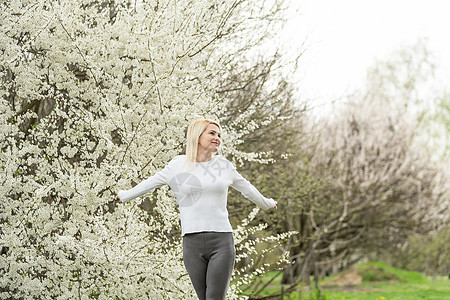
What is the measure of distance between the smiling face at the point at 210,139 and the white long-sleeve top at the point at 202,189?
0.08m

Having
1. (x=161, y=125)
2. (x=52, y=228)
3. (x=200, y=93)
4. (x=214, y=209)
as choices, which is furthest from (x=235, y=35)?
(x=214, y=209)

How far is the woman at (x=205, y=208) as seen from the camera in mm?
3254

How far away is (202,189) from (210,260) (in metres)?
0.42

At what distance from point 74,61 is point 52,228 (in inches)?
59.7

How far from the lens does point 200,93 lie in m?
5.07

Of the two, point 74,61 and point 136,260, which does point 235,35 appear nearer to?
point 74,61

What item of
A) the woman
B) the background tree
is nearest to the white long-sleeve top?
the woman

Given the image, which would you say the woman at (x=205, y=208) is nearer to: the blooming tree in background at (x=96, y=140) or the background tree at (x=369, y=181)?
the blooming tree in background at (x=96, y=140)

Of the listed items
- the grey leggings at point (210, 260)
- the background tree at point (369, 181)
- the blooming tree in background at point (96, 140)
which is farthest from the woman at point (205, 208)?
the background tree at point (369, 181)

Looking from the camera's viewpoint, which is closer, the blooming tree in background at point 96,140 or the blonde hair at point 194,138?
the blonde hair at point 194,138

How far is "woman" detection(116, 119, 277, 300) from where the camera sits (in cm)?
325

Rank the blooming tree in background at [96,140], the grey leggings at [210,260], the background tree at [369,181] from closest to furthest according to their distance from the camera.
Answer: the grey leggings at [210,260], the blooming tree in background at [96,140], the background tree at [369,181]

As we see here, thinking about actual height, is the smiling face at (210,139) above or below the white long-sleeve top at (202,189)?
above

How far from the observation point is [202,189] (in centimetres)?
330
